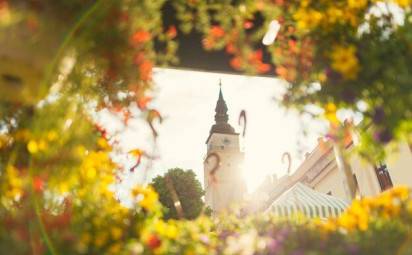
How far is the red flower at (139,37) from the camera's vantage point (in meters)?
1.43

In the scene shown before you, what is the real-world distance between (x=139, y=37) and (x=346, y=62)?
75 centimetres

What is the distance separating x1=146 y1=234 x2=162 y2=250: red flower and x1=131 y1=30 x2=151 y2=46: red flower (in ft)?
2.40

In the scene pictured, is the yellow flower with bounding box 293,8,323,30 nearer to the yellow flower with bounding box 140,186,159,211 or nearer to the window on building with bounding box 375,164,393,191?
the yellow flower with bounding box 140,186,159,211

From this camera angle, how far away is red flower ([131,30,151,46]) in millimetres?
1432

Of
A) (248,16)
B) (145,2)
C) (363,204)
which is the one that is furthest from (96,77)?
(363,204)

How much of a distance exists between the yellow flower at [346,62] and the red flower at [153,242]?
0.83 metres

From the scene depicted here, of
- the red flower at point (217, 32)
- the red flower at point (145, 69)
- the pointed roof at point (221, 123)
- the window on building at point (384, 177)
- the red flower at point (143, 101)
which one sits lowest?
the red flower at point (143, 101)

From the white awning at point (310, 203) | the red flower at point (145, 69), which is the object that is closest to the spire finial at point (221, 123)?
the white awning at point (310, 203)

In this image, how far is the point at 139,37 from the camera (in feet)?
4.72

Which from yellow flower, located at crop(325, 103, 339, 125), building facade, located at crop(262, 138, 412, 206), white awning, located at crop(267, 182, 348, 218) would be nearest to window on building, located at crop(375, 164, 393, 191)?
building facade, located at crop(262, 138, 412, 206)

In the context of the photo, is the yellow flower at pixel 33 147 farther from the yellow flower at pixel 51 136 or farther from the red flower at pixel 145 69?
the red flower at pixel 145 69

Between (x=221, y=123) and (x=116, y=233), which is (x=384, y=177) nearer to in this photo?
(x=116, y=233)

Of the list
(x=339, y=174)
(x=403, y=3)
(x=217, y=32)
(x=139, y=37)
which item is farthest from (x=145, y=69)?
(x=339, y=174)

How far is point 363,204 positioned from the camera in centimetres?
139
